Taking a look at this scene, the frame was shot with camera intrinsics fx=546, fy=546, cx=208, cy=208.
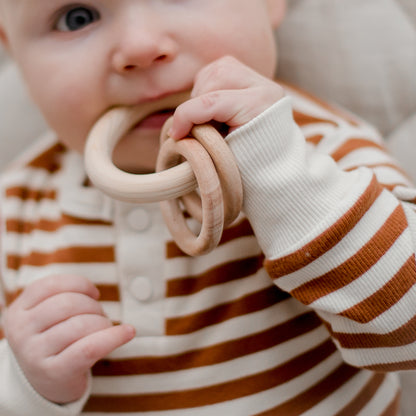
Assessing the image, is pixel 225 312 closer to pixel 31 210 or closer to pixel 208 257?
pixel 208 257

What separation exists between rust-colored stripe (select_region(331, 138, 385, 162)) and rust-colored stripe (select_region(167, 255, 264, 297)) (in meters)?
0.14

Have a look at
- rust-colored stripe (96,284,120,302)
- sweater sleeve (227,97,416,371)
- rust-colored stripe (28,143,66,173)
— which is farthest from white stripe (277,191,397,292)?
rust-colored stripe (28,143,66,173)

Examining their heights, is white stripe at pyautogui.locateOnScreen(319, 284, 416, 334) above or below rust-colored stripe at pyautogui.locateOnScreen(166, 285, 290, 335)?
above

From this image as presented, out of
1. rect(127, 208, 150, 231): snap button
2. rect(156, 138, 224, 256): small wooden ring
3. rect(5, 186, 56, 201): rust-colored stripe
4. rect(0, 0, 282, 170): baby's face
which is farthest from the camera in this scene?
rect(5, 186, 56, 201): rust-colored stripe

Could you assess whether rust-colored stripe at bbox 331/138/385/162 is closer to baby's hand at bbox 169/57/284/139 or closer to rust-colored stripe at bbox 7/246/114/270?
baby's hand at bbox 169/57/284/139

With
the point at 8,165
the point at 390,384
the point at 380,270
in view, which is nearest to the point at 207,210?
the point at 380,270

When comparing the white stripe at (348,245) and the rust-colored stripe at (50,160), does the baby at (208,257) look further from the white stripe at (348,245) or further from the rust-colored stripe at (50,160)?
the rust-colored stripe at (50,160)

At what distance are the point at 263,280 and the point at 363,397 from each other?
0.18 meters

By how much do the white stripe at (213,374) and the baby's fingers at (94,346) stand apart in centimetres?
8

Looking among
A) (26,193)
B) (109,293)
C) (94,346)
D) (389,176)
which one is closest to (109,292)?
(109,293)

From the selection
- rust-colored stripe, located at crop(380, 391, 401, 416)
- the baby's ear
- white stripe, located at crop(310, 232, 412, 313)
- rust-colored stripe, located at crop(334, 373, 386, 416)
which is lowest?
rust-colored stripe, located at crop(380, 391, 401, 416)

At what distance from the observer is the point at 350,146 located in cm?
60

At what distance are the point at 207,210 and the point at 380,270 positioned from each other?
0.17 metres

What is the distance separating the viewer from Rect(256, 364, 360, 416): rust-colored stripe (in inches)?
22.8
